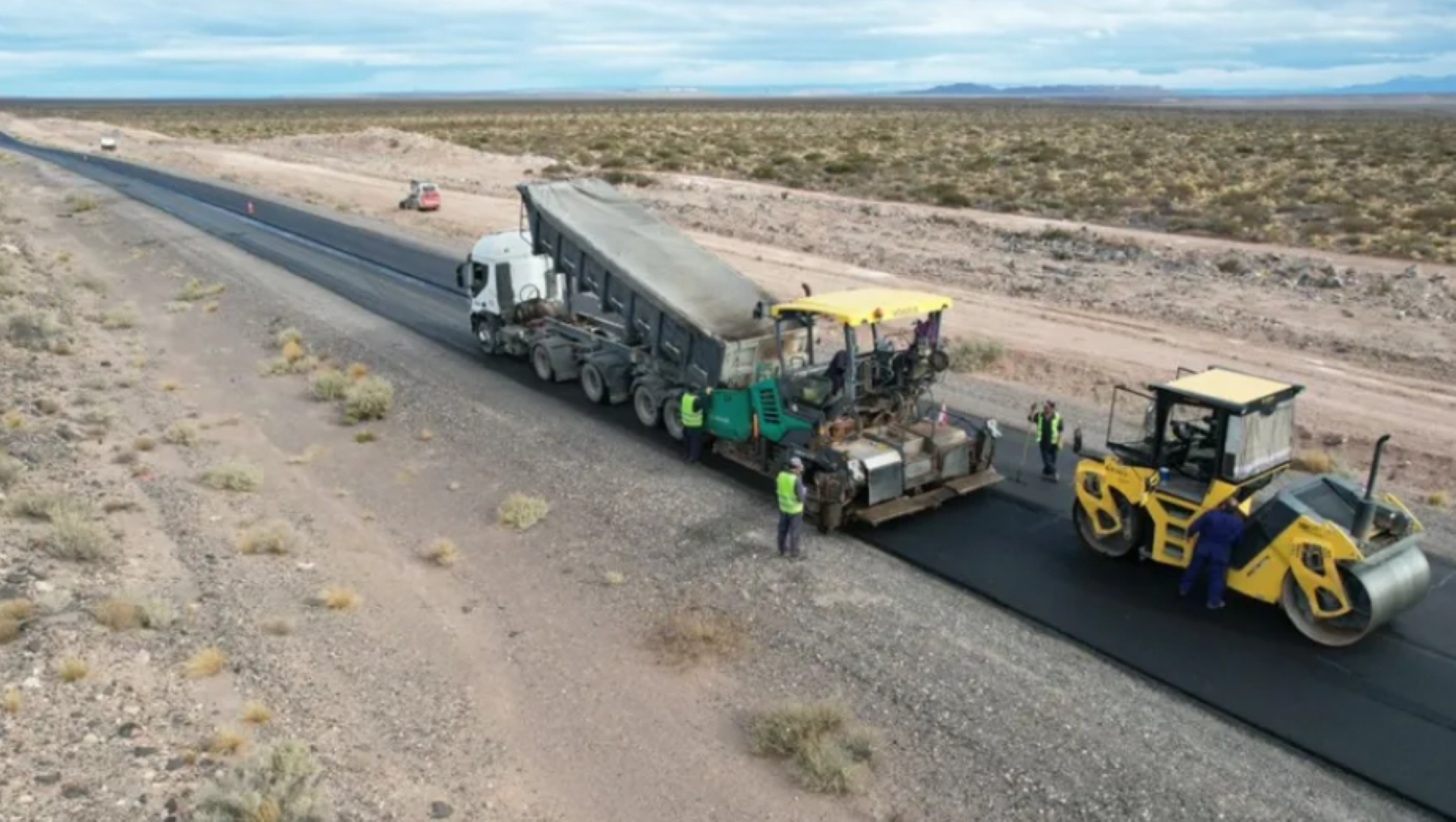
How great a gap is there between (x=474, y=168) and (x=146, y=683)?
57745 millimetres

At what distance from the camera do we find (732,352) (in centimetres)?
1459

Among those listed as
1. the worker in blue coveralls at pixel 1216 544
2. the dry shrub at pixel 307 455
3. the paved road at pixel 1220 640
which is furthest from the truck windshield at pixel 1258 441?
the dry shrub at pixel 307 455

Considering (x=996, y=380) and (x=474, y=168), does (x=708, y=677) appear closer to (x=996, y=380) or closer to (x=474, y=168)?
(x=996, y=380)

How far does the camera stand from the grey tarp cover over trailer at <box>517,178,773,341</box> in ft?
50.8

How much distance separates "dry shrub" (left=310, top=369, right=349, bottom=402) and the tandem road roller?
41.9 ft

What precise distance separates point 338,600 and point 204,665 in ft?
5.33

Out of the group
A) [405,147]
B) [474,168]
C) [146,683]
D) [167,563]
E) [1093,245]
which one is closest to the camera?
[146,683]

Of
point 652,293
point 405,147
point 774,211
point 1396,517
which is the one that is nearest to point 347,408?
point 652,293

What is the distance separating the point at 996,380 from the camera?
64.8 ft

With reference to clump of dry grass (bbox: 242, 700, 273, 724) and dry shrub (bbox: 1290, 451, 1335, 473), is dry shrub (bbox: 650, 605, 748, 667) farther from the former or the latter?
dry shrub (bbox: 1290, 451, 1335, 473)

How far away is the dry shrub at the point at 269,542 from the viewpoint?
1203 cm

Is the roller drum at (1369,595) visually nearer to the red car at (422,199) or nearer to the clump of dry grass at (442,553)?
the clump of dry grass at (442,553)

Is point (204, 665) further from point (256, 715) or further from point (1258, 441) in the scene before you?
point (1258, 441)

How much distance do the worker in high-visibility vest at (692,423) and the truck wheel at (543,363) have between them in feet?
14.5
